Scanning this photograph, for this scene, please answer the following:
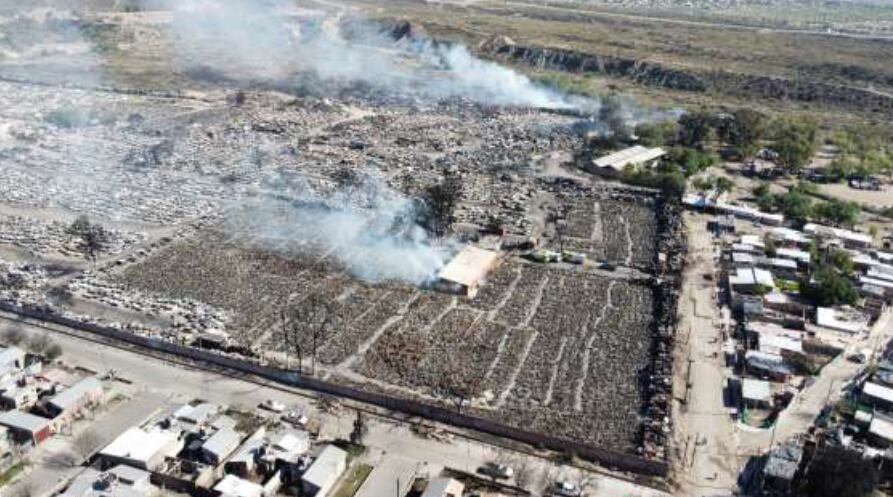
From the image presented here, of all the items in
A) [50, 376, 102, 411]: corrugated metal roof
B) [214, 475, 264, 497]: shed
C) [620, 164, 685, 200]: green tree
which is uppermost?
[620, 164, 685, 200]: green tree

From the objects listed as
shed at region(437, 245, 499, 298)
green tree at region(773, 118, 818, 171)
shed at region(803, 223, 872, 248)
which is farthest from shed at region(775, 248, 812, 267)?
green tree at region(773, 118, 818, 171)

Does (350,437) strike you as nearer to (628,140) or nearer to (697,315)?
(697,315)

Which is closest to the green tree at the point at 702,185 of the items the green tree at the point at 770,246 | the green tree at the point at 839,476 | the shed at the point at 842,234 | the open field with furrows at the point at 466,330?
the shed at the point at 842,234

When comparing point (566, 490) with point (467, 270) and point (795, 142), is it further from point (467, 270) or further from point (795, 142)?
point (795, 142)

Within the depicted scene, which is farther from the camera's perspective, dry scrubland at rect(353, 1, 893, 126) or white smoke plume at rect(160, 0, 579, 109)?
white smoke plume at rect(160, 0, 579, 109)

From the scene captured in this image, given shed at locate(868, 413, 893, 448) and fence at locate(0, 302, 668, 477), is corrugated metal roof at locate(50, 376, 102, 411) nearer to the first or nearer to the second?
fence at locate(0, 302, 668, 477)

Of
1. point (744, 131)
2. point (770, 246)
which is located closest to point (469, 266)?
point (770, 246)

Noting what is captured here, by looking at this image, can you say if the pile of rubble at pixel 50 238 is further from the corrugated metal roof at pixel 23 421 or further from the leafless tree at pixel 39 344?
the corrugated metal roof at pixel 23 421

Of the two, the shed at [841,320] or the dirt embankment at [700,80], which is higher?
the dirt embankment at [700,80]

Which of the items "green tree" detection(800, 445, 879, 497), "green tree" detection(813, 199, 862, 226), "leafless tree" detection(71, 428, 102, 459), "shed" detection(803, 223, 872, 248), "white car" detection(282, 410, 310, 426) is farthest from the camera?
"green tree" detection(813, 199, 862, 226)
